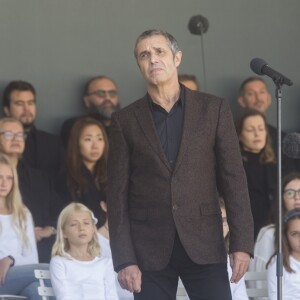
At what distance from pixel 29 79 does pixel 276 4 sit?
2.48m

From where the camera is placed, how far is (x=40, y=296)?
6.75m

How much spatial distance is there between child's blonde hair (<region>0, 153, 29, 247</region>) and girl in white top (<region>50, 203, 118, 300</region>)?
38 cm

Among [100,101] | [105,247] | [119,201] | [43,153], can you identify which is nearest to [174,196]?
[119,201]

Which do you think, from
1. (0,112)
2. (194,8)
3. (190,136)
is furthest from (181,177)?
(194,8)

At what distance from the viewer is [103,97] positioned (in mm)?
8828

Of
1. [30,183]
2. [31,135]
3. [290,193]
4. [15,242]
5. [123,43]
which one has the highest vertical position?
[123,43]

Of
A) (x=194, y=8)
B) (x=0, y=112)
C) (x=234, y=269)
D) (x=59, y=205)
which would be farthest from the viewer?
(x=194, y=8)

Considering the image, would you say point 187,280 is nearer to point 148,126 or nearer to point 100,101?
point 148,126

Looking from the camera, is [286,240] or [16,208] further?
[16,208]

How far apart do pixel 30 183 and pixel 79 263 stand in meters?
1.33

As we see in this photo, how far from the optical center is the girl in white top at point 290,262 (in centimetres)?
675

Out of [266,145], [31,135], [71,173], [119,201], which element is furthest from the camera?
[266,145]

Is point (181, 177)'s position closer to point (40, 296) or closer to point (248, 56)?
point (40, 296)

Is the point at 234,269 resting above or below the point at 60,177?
below
